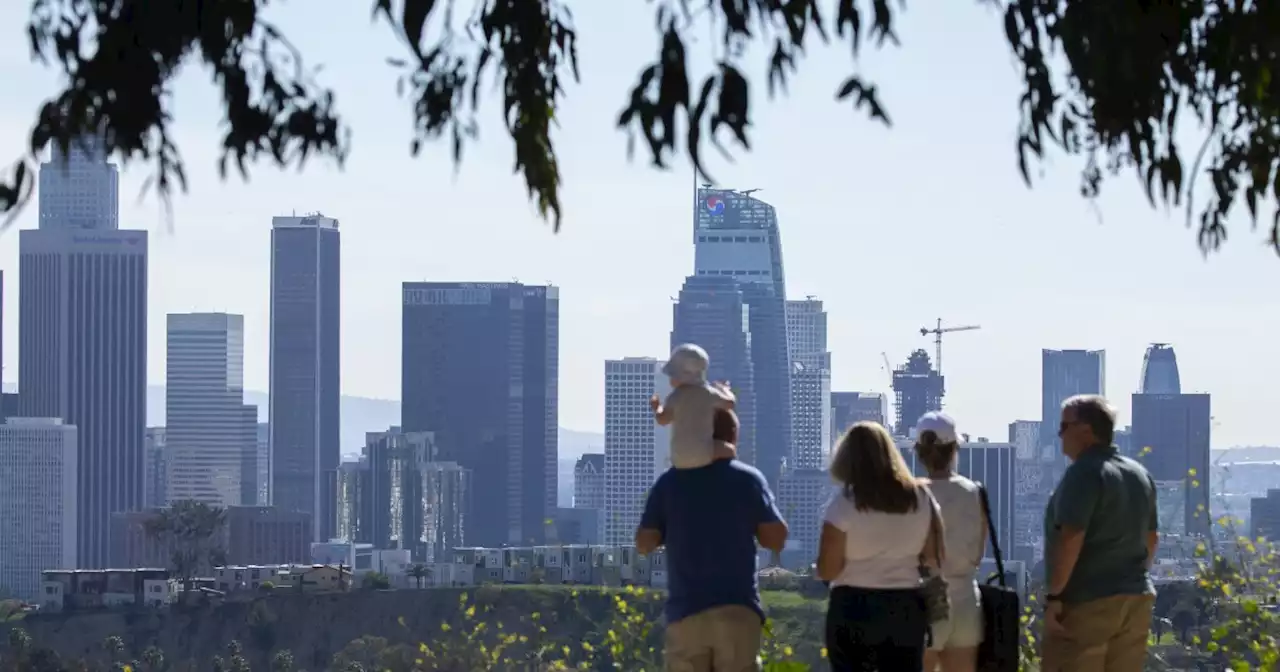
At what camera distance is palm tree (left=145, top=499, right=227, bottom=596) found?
127m

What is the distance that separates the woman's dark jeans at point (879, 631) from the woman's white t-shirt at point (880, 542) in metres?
0.04

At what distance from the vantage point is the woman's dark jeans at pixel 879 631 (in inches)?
235

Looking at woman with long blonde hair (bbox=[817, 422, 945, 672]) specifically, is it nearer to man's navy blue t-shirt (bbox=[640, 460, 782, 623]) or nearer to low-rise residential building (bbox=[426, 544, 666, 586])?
man's navy blue t-shirt (bbox=[640, 460, 782, 623])

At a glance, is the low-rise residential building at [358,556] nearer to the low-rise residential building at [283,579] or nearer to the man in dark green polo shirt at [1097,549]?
the low-rise residential building at [283,579]

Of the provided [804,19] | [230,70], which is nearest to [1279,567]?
[804,19]

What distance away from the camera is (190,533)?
132 metres

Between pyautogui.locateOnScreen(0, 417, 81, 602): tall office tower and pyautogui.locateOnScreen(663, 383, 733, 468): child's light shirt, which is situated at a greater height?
pyautogui.locateOnScreen(663, 383, 733, 468): child's light shirt

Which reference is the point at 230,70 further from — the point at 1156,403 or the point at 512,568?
the point at 1156,403

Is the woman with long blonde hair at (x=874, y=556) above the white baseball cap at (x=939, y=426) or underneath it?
underneath

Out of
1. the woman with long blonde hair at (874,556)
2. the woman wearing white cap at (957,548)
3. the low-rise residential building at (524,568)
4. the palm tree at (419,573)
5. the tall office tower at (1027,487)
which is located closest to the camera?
the woman with long blonde hair at (874,556)

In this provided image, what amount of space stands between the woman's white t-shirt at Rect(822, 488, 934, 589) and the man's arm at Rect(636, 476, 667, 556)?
492 millimetres

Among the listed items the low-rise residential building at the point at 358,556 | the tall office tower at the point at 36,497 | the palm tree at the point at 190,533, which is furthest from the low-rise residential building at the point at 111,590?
the tall office tower at the point at 36,497

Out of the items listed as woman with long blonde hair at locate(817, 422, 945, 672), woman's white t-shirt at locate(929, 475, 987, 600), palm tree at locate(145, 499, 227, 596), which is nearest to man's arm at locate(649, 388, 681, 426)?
woman with long blonde hair at locate(817, 422, 945, 672)

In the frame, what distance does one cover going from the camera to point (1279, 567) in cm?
805
